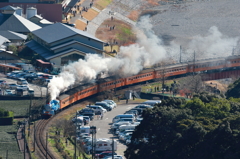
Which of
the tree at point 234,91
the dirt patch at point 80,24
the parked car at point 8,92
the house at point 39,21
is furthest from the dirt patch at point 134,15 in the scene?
the parked car at point 8,92

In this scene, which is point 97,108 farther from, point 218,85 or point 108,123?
point 218,85

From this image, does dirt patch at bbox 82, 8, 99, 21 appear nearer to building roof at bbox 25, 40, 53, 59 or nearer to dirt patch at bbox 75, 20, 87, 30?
dirt patch at bbox 75, 20, 87, 30

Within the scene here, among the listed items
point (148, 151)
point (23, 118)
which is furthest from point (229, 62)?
point (148, 151)

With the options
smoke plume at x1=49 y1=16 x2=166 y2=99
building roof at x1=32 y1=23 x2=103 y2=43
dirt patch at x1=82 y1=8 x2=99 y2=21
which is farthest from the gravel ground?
smoke plume at x1=49 y1=16 x2=166 y2=99

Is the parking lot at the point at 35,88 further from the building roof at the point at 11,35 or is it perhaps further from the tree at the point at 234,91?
the tree at the point at 234,91

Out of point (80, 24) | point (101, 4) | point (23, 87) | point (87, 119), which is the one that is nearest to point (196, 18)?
point (101, 4)

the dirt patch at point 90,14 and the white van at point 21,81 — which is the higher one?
the dirt patch at point 90,14
